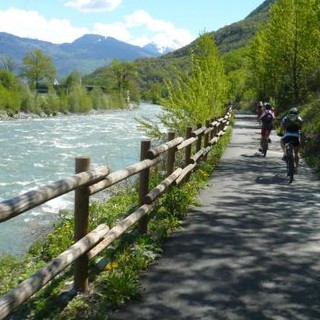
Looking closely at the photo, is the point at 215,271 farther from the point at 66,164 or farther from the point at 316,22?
the point at 316,22

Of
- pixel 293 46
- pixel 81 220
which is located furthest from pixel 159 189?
pixel 293 46

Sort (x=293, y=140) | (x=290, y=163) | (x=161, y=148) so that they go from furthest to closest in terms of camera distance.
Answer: (x=293, y=140)
(x=290, y=163)
(x=161, y=148)

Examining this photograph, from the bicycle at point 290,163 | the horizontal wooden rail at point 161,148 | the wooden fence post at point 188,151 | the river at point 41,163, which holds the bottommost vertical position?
the river at point 41,163

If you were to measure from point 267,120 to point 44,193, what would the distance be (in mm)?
15615

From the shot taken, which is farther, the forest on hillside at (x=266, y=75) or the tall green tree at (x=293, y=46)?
the tall green tree at (x=293, y=46)

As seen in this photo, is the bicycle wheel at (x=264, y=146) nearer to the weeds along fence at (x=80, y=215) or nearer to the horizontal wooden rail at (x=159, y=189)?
the horizontal wooden rail at (x=159, y=189)

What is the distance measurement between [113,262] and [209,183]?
22.4ft

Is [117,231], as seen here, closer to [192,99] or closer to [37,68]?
[192,99]

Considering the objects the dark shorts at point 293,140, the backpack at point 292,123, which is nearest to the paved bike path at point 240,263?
the dark shorts at point 293,140

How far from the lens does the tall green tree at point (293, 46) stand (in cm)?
3650

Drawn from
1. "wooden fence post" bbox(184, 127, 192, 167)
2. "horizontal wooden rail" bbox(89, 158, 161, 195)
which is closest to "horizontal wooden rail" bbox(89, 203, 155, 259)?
"horizontal wooden rail" bbox(89, 158, 161, 195)

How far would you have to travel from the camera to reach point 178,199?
355 inches

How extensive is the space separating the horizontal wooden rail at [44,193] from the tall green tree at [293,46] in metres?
34.5

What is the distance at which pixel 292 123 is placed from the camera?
1367cm
